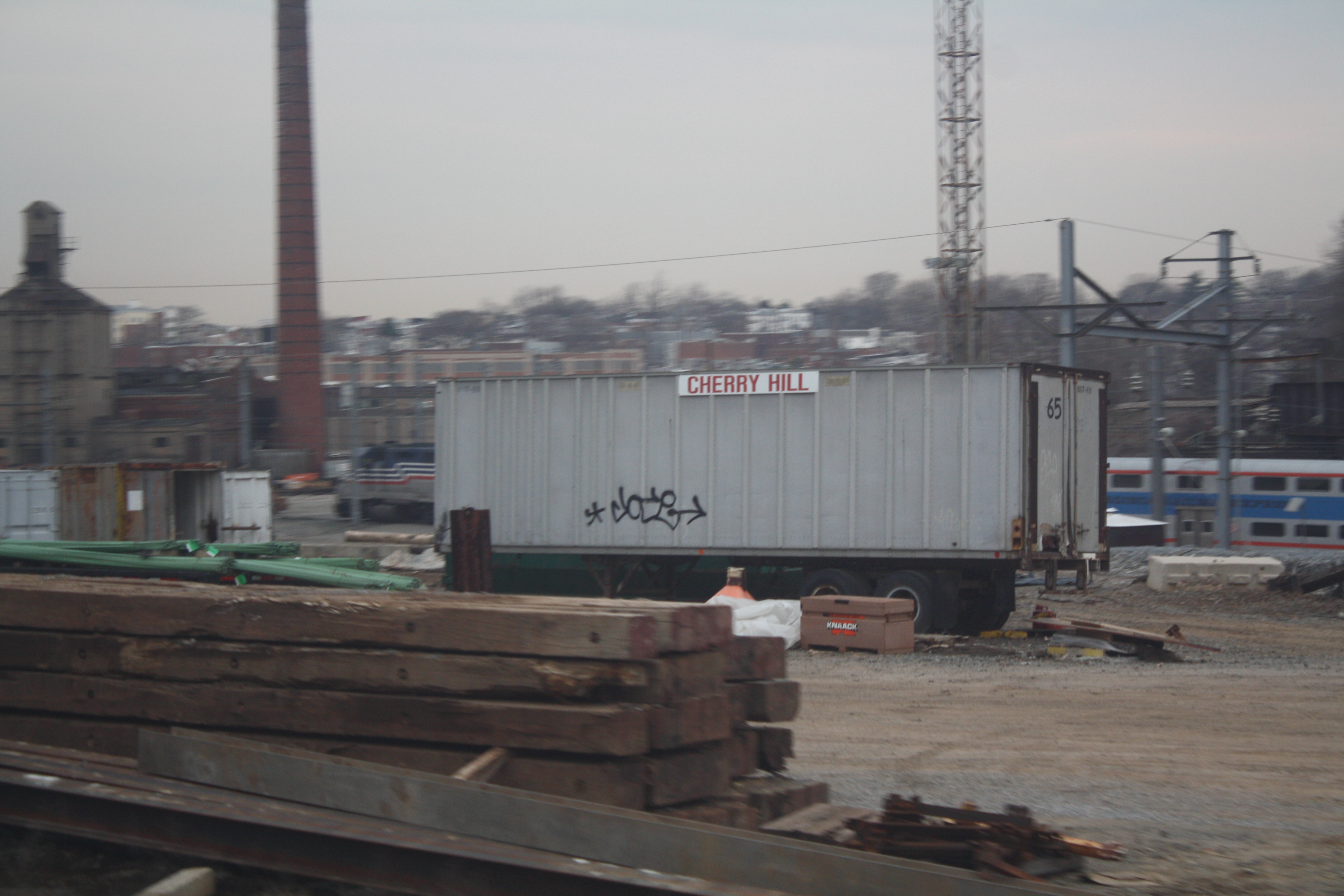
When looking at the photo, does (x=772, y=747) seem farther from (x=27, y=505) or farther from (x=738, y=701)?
(x=27, y=505)

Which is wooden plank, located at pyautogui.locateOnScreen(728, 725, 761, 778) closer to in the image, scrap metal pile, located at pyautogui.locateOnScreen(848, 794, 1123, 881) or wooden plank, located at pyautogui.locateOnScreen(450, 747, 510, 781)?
scrap metal pile, located at pyautogui.locateOnScreen(848, 794, 1123, 881)

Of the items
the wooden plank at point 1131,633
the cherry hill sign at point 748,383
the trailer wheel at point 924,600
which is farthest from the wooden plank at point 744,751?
the cherry hill sign at point 748,383

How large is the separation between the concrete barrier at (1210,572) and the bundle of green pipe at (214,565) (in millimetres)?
14037

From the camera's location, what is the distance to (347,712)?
171 inches

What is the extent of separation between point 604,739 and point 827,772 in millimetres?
3534

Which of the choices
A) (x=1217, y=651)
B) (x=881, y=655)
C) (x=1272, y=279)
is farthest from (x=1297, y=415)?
(x=881, y=655)

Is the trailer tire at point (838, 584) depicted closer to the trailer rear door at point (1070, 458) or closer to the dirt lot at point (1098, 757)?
the dirt lot at point (1098, 757)

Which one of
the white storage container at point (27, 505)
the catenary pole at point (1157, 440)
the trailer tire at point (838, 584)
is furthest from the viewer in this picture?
the catenary pole at point (1157, 440)

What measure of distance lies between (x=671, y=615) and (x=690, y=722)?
0.42 metres

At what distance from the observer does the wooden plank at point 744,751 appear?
4621mm

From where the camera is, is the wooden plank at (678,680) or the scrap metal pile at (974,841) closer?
the wooden plank at (678,680)

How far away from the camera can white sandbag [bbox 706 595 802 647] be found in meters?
12.8

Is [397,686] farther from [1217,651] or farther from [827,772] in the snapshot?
[1217,651]

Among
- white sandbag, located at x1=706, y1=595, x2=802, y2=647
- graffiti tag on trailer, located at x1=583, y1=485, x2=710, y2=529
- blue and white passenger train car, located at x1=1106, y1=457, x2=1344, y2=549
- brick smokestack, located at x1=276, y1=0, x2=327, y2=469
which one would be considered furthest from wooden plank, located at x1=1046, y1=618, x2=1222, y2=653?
brick smokestack, located at x1=276, y1=0, x2=327, y2=469
